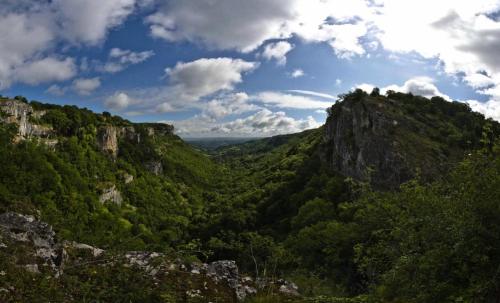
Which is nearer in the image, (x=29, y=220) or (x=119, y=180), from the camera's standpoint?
(x=29, y=220)

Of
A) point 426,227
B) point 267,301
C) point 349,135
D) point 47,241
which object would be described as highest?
point 349,135

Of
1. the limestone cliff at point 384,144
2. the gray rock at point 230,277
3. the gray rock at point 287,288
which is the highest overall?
the limestone cliff at point 384,144

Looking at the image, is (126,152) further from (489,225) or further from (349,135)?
(489,225)

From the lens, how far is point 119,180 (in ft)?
322

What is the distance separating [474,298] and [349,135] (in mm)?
56634

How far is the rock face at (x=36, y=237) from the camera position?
11531mm

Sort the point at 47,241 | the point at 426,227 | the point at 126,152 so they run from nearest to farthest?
the point at 426,227 → the point at 47,241 → the point at 126,152

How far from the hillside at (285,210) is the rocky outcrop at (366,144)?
22cm

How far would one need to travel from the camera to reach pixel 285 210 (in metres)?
72.0

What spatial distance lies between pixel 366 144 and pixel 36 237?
1901 inches

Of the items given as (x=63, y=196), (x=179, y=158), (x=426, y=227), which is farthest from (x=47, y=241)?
(x=179, y=158)

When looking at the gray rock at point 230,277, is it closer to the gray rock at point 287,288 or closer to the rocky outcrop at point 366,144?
the gray rock at point 287,288

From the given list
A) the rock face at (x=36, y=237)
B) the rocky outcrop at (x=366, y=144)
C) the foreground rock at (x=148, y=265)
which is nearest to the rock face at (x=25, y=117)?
the rocky outcrop at (x=366, y=144)

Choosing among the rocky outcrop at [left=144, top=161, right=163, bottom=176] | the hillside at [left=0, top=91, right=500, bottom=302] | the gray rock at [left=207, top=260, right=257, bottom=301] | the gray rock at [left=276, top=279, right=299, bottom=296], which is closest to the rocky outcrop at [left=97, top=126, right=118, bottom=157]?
the hillside at [left=0, top=91, right=500, bottom=302]
